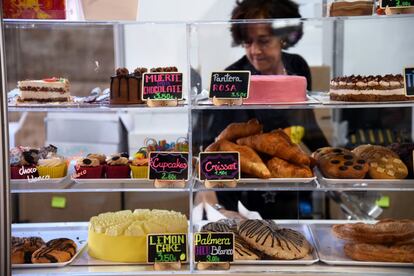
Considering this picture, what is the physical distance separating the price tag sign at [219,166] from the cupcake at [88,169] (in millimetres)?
518

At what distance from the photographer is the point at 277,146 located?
2750mm

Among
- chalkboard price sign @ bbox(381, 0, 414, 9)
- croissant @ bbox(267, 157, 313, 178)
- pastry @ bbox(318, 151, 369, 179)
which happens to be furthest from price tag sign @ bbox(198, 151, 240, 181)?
chalkboard price sign @ bbox(381, 0, 414, 9)

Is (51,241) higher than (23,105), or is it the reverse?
(23,105)

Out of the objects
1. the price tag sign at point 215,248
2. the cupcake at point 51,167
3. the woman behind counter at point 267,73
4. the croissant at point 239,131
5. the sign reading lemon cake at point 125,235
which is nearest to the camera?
the price tag sign at point 215,248

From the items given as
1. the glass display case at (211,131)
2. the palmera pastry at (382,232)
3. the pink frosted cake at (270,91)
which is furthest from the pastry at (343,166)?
the pink frosted cake at (270,91)

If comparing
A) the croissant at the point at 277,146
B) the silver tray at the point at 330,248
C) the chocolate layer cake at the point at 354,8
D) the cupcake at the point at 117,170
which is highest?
the chocolate layer cake at the point at 354,8

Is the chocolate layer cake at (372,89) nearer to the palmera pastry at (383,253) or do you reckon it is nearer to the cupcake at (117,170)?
the palmera pastry at (383,253)

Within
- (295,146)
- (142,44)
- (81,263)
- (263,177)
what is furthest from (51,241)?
(142,44)

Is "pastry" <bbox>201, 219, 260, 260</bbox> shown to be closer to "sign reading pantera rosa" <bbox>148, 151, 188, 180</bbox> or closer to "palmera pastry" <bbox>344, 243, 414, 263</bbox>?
"sign reading pantera rosa" <bbox>148, 151, 188, 180</bbox>

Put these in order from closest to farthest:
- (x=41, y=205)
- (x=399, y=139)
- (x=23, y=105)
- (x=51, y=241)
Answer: (x=23, y=105) < (x=51, y=241) < (x=41, y=205) < (x=399, y=139)

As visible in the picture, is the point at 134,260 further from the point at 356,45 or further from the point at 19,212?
the point at 356,45

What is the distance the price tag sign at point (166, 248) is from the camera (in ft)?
8.13

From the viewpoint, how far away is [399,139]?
4.44m

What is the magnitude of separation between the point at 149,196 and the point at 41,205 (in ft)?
2.74
